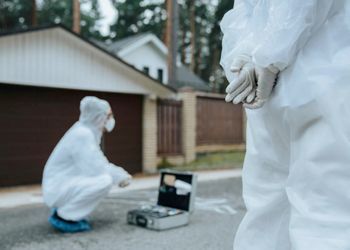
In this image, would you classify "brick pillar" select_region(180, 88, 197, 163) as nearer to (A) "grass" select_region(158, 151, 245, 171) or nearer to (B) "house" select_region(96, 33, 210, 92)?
(A) "grass" select_region(158, 151, 245, 171)

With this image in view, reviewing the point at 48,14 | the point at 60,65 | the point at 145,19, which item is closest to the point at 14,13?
the point at 48,14

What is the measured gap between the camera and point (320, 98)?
1.79 meters

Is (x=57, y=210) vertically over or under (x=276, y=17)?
under

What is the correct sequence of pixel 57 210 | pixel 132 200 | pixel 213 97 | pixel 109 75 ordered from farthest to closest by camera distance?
Answer: pixel 213 97 < pixel 109 75 < pixel 132 200 < pixel 57 210

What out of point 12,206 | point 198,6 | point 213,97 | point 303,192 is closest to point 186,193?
point 12,206

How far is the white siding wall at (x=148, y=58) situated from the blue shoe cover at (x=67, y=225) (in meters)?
17.8

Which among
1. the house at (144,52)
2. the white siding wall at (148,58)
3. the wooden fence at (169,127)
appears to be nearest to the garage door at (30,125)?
the wooden fence at (169,127)

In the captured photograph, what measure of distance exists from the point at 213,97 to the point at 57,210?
34.4 feet

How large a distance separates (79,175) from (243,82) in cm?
335

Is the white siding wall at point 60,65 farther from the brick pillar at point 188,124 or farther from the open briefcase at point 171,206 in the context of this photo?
the open briefcase at point 171,206

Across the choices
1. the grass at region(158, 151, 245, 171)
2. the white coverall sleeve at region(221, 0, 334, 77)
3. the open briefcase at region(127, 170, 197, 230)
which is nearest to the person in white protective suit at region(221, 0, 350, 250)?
the white coverall sleeve at region(221, 0, 334, 77)

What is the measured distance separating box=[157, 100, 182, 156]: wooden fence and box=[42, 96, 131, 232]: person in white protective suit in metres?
6.93

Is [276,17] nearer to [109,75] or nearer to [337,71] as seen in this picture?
[337,71]

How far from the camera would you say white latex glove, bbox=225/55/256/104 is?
1.98 meters
